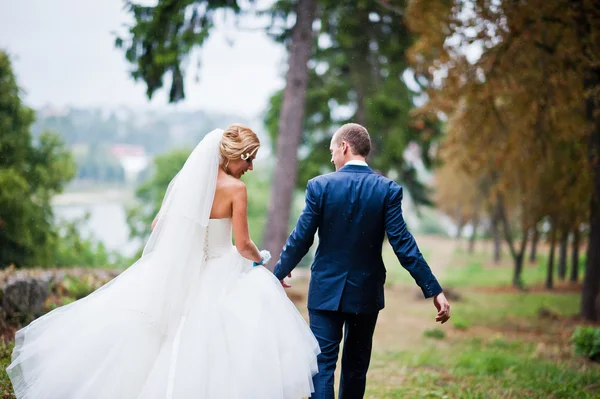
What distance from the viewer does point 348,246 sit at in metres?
4.43

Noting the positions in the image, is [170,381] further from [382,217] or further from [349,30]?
[349,30]

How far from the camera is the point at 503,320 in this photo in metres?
14.4

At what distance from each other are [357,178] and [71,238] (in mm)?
29470

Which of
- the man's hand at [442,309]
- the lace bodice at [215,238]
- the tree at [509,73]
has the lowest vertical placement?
the man's hand at [442,309]

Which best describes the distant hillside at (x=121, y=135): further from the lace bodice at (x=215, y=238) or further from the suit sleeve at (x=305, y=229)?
the suit sleeve at (x=305, y=229)

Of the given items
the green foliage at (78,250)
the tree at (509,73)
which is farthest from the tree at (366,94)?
the green foliage at (78,250)

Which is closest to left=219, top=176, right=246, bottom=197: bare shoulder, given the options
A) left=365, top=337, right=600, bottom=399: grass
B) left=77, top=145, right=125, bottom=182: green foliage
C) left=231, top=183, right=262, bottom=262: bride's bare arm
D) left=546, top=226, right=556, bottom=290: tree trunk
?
left=231, top=183, right=262, bottom=262: bride's bare arm

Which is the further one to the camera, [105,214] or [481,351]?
[105,214]

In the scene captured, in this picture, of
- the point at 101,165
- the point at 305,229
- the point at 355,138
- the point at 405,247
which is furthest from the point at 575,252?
the point at 101,165

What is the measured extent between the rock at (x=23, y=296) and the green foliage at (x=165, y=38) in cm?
522

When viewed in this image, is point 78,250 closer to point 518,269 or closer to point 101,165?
point 518,269

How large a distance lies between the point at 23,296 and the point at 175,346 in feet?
11.4

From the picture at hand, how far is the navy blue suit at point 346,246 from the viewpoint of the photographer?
4.38 meters

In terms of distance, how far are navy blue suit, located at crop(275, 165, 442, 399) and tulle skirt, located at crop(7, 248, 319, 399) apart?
0.20m
